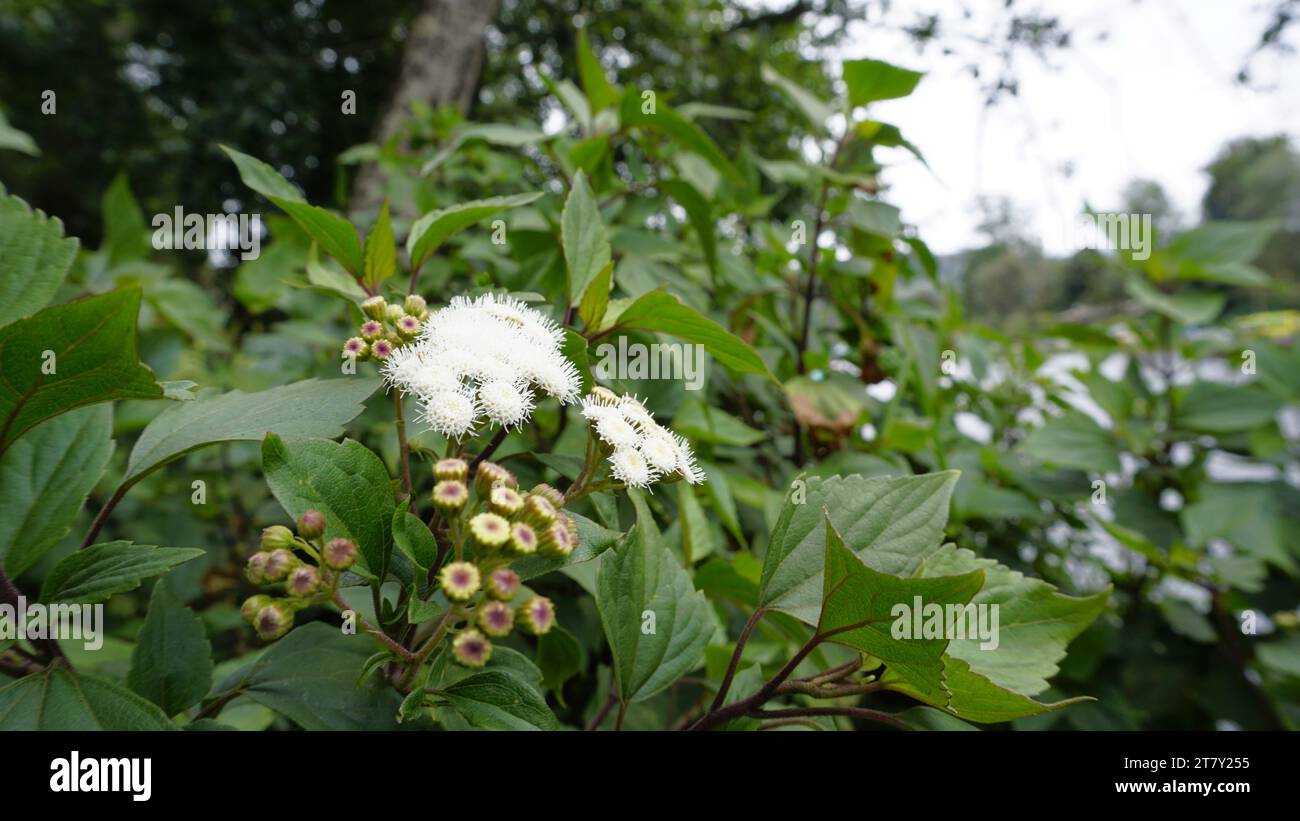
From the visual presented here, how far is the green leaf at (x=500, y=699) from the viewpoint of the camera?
0.51 m

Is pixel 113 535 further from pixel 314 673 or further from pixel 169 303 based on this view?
Result: pixel 314 673

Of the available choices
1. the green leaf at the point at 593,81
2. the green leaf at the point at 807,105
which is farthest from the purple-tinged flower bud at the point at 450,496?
the green leaf at the point at 807,105

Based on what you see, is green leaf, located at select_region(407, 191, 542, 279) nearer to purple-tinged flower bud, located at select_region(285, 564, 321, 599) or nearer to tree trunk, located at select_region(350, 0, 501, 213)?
purple-tinged flower bud, located at select_region(285, 564, 321, 599)

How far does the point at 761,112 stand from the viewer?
4.96 meters

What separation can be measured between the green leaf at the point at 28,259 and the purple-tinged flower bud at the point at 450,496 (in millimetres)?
368

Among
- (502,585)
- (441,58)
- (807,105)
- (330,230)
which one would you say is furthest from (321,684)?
(441,58)

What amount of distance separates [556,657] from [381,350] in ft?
1.14

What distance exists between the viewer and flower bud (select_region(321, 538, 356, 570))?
0.48 m

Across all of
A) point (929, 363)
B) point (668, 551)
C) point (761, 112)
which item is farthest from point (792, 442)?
point (761, 112)

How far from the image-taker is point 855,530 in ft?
2.08

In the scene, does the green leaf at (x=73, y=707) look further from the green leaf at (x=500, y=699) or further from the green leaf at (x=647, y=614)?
the green leaf at (x=647, y=614)

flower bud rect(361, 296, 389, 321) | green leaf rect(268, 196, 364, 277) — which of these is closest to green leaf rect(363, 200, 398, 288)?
green leaf rect(268, 196, 364, 277)

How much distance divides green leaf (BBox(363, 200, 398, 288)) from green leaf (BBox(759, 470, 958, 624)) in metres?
0.47

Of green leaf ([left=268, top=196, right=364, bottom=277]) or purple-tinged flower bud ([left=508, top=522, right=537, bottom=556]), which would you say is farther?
green leaf ([left=268, top=196, right=364, bottom=277])
